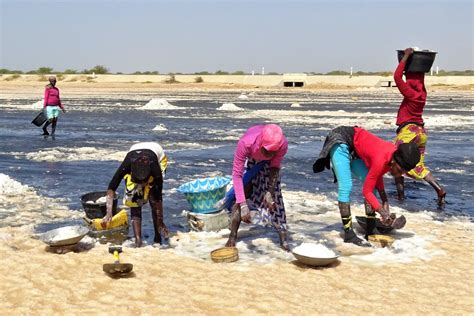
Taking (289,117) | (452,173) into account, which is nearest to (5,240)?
(452,173)

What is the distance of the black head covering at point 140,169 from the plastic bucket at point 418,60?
4.18m

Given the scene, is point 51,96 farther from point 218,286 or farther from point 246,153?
point 218,286

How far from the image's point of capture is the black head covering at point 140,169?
20.9 ft

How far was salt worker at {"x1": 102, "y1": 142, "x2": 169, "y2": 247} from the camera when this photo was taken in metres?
6.40

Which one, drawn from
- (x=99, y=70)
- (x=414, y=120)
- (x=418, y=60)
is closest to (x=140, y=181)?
(x=418, y=60)

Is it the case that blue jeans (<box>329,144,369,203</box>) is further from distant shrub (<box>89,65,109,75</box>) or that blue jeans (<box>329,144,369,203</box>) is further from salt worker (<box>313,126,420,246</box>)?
distant shrub (<box>89,65,109,75</box>)

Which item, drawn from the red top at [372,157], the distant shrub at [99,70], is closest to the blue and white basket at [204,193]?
the red top at [372,157]

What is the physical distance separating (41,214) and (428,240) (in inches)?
201

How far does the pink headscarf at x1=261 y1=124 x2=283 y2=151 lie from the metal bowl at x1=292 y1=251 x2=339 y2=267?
115 cm

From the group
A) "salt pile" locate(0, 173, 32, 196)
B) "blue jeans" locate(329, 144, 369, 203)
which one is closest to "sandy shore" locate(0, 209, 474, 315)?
"blue jeans" locate(329, 144, 369, 203)

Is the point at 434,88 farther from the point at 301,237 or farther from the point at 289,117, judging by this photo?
the point at 301,237

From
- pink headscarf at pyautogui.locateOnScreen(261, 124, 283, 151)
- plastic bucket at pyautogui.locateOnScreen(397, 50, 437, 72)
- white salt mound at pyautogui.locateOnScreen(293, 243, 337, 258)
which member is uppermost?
plastic bucket at pyautogui.locateOnScreen(397, 50, 437, 72)

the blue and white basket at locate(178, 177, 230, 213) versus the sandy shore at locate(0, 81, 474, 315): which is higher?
the blue and white basket at locate(178, 177, 230, 213)

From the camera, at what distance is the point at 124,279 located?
5742 millimetres
